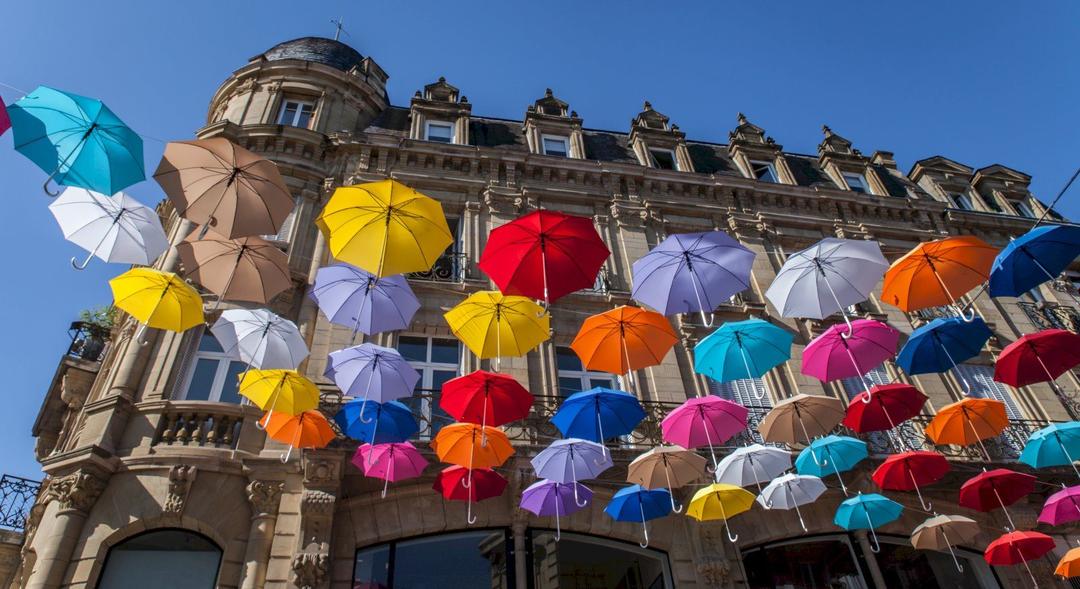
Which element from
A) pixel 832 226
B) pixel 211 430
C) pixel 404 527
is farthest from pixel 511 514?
pixel 832 226

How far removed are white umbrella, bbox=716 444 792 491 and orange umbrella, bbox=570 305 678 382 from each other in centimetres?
193

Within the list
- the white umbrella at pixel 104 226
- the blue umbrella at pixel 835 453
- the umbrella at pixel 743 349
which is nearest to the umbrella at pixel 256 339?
the white umbrella at pixel 104 226

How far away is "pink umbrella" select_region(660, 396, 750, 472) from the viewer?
8922mm

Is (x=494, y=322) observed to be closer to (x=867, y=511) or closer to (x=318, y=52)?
(x=867, y=511)

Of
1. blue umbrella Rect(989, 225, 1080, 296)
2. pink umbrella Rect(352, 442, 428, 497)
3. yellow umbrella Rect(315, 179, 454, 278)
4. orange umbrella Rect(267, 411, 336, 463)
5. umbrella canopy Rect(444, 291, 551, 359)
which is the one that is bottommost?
pink umbrella Rect(352, 442, 428, 497)

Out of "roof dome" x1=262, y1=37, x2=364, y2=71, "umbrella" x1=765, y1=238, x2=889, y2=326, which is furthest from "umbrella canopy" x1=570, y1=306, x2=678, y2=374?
"roof dome" x1=262, y1=37, x2=364, y2=71

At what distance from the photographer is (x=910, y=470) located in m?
9.77

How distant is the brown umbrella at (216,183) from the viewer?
22.0 feet

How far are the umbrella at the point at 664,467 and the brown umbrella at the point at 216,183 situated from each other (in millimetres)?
6063

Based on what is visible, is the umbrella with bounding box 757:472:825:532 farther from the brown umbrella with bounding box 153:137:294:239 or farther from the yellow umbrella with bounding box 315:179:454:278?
the brown umbrella with bounding box 153:137:294:239

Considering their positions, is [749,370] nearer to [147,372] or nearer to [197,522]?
[197,522]

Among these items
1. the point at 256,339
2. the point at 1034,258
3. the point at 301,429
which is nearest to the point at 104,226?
the point at 256,339

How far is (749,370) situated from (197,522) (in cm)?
862

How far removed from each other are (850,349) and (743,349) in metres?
1.55
